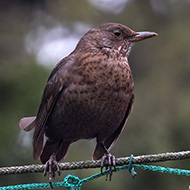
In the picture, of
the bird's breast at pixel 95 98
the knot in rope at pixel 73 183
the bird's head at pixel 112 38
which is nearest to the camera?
the knot in rope at pixel 73 183

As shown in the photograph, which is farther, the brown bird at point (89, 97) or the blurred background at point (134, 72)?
the blurred background at point (134, 72)

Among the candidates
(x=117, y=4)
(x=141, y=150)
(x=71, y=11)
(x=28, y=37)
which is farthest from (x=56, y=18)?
(x=141, y=150)

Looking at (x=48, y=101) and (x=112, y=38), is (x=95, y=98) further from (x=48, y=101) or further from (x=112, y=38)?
(x=112, y=38)

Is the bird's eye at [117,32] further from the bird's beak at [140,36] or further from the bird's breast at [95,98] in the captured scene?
the bird's breast at [95,98]

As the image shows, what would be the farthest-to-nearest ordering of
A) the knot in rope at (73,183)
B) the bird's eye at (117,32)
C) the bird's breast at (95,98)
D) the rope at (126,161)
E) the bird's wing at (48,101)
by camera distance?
the bird's eye at (117,32), the bird's wing at (48,101), the bird's breast at (95,98), the knot in rope at (73,183), the rope at (126,161)

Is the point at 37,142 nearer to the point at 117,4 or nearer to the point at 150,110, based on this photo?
the point at 150,110

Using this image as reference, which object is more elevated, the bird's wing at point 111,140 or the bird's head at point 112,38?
the bird's head at point 112,38

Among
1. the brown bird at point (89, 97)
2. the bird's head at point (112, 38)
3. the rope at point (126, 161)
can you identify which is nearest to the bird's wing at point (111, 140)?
the brown bird at point (89, 97)
